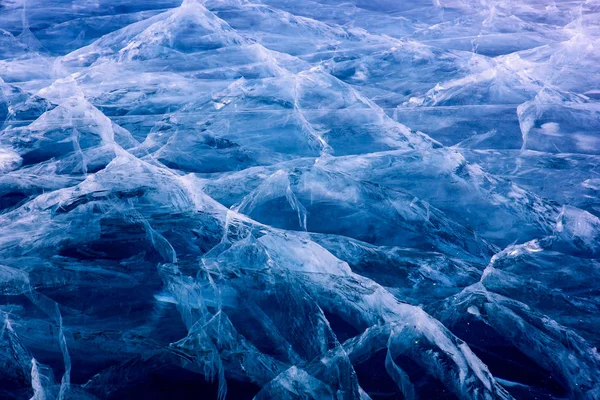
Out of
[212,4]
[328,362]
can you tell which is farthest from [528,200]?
[212,4]

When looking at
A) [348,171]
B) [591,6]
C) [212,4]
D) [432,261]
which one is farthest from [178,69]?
[591,6]

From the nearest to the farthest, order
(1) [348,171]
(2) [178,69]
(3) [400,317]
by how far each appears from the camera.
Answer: (3) [400,317], (1) [348,171], (2) [178,69]


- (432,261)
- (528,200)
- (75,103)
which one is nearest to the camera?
(432,261)

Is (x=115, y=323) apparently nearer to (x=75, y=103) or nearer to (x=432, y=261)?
(x=432, y=261)

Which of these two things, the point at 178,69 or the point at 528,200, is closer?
the point at 528,200

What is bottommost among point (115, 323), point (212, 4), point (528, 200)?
point (115, 323)

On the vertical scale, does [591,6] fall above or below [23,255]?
above
